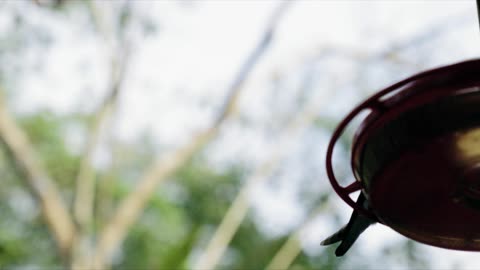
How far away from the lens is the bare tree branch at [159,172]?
157 inches

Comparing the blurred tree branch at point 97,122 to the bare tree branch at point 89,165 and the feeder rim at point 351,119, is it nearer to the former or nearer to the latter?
the bare tree branch at point 89,165

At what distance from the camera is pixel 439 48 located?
18.0 feet

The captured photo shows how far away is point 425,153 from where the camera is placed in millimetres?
841

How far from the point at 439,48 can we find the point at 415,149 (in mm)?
4966

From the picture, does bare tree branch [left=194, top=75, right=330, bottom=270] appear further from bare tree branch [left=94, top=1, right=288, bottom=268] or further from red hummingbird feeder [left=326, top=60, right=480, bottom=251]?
red hummingbird feeder [left=326, top=60, right=480, bottom=251]

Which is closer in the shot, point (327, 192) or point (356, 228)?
point (356, 228)

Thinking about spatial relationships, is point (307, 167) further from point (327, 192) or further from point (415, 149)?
point (415, 149)

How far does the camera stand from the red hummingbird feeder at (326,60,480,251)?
824mm

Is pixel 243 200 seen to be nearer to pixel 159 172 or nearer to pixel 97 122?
pixel 159 172

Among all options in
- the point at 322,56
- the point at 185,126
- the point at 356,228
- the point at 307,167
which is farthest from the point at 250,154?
the point at 356,228

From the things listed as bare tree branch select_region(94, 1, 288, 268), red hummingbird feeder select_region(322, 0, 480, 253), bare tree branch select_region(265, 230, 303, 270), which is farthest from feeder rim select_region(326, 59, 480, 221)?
bare tree branch select_region(265, 230, 303, 270)

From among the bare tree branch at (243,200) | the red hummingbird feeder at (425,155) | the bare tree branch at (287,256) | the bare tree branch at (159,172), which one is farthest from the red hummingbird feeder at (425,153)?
the bare tree branch at (287,256)

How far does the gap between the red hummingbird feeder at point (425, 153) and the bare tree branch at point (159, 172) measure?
124 inches

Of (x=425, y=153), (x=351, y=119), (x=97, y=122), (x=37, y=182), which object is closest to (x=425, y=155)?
(x=425, y=153)
